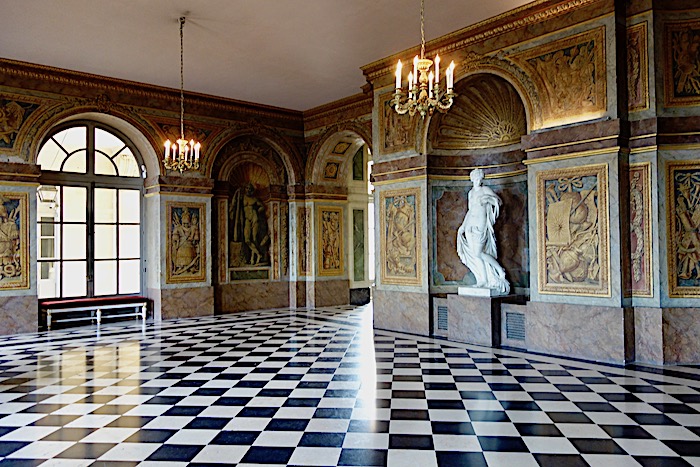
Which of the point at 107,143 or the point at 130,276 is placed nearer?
the point at 107,143

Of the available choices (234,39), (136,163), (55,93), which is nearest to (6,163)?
(55,93)

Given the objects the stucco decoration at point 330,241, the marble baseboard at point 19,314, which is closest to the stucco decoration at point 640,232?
the stucco decoration at point 330,241

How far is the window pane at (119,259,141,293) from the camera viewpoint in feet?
37.7

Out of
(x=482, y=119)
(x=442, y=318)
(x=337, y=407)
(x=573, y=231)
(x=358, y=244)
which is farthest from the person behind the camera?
(x=358, y=244)

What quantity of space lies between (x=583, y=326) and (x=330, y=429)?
4.09 metres

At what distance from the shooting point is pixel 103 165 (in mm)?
11383

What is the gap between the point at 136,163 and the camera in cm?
1177

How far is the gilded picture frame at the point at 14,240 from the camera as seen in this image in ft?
Result: 31.3

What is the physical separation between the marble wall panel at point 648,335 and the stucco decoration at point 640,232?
0.24 meters

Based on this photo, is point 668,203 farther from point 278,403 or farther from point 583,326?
point 278,403

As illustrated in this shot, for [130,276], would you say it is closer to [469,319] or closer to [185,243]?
[185,243]

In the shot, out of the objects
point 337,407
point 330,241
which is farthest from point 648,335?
point 330,241

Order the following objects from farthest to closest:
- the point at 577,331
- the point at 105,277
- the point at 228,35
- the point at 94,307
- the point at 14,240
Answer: the point at 105,277, the point at 94,307, the point at 14,240, the point at 228,35, the point at 577,331

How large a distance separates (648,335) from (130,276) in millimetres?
9814
